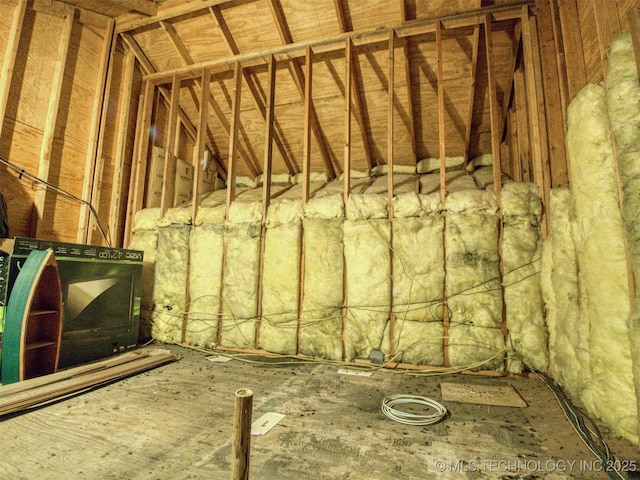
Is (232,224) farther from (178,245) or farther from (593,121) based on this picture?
(593,121)

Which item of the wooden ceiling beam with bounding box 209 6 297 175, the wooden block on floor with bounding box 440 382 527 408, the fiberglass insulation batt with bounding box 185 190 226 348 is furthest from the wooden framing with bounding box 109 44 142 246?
the wooden block on floor with bounding box 440 382 527 408

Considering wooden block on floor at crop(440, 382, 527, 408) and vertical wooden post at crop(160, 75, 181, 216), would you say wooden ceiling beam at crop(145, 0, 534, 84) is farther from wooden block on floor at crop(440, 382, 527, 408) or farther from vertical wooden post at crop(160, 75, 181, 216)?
wooden block on floor at crop(440, 382, 527, 408)

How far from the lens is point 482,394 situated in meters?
2.24

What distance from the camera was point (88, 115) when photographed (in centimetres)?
389

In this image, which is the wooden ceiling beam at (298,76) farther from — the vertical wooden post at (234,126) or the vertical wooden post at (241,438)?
the vertical wooden post at (241,438)

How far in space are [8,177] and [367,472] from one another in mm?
4110

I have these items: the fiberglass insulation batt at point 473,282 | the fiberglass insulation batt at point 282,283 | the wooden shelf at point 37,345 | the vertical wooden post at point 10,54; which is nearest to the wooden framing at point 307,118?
the fiberglass insulation batt at point 282,283

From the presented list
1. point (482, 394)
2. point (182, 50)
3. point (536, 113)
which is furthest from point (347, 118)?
point (482, 394)

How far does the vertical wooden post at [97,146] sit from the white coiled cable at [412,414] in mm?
3830

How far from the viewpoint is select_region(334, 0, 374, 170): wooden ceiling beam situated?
3403mm

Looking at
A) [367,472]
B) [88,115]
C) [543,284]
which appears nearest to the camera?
[367,472]

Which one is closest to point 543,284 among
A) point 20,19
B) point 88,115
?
point 88,115

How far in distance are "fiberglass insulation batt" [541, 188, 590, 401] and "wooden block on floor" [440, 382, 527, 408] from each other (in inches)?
14.5

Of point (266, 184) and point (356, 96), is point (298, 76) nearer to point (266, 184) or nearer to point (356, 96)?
point (356, 96)
